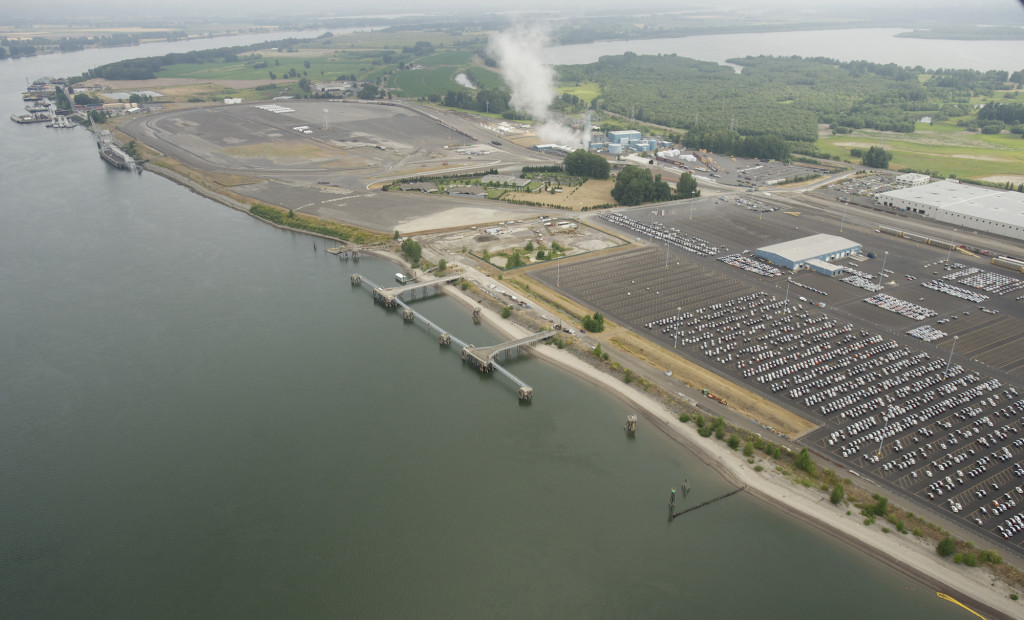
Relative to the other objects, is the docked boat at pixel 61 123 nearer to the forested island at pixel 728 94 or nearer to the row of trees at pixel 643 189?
the forested island at pixel 728 94

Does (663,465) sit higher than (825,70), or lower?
lower

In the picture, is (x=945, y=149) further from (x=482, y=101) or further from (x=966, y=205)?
(x=482, y=101)

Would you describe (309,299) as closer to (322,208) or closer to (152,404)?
(152,404)

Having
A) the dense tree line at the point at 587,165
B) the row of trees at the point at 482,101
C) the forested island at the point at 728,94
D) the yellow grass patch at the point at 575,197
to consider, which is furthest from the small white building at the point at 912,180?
the row of trees at the point at 482,101

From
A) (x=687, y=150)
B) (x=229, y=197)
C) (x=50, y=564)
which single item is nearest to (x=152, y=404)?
(x=50, y=564)

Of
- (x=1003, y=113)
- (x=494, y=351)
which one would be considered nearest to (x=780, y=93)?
(x=1003, y=113)

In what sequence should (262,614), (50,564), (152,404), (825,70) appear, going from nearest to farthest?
(262,614) → (50,564) → (152,404) → (825,70)

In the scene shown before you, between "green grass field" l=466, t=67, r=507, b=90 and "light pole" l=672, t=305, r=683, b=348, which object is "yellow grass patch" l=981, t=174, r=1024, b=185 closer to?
"light pole" l=672, t=305, r=683, b=348
